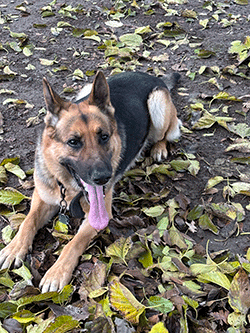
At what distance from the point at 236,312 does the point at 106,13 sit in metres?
6.67

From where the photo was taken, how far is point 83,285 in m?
2.72

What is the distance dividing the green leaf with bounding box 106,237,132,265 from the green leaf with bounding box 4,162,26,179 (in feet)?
4.75

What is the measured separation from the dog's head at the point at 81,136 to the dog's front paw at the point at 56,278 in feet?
2.43

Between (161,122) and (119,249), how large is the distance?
6.68 ft

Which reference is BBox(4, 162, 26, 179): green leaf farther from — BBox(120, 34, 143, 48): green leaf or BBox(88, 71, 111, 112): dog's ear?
BBox(120, 34, 143, 48): green leaf

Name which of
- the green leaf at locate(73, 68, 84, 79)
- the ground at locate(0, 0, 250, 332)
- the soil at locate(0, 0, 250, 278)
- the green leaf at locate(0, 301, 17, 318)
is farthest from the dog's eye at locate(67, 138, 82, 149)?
the green leaf at locate(73, 68, 84, 79)

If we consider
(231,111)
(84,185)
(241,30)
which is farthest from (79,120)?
(241,30)

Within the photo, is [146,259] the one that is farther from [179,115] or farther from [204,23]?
[204,23]

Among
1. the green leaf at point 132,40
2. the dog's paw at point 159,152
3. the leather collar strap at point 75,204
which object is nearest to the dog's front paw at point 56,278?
the leather collar strap at point 75,204

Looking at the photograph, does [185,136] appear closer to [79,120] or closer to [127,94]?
[127,94]

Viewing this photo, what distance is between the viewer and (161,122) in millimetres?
4465

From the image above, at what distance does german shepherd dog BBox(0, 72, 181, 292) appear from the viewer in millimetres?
2863

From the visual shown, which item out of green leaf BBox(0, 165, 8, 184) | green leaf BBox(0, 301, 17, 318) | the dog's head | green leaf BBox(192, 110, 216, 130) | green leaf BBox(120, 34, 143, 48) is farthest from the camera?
green leaf BBox(120, 34, 143, 48)

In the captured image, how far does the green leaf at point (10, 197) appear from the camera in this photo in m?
3.47
